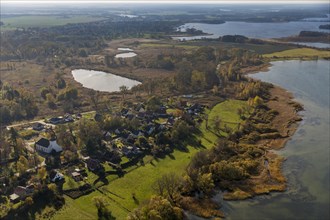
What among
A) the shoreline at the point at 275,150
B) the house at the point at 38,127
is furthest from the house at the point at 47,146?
the shoreline at the point at 275,150

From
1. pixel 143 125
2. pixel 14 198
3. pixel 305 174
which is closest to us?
pixel 14 198

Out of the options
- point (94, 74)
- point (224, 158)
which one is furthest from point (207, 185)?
point (94, 74)

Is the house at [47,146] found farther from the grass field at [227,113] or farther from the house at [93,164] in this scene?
the grass field at [227,113]

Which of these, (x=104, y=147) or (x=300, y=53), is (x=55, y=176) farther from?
(x=300, y=53)

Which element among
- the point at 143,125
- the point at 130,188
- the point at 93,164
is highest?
the point at 143,125

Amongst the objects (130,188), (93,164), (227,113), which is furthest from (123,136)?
(227,113)

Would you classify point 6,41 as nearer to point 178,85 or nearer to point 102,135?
point 178,85

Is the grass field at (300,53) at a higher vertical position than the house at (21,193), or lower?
higher
